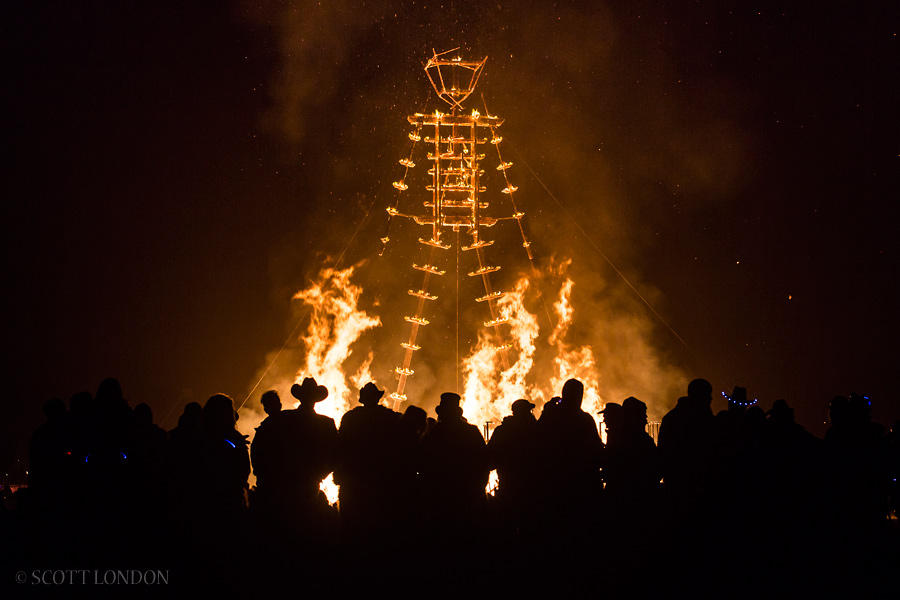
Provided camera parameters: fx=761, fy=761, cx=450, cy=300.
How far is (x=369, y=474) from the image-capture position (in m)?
4.75

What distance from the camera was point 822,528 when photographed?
455 cm

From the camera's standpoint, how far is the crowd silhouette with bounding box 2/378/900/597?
4.52 m

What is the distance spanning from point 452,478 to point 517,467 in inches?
16.6

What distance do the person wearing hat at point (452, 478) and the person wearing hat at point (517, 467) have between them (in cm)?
13

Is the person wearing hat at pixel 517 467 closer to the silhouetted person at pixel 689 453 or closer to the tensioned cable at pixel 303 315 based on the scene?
the silhouetted person at pixel 689 453

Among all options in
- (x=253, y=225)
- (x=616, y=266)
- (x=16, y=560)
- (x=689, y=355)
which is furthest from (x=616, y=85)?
(x=16, y=560)

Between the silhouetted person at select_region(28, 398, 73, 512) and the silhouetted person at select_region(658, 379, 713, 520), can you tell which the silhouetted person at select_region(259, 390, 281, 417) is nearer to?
the silhouetted person at select_region(28, 398, 73, 512)

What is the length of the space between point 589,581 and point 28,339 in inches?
380

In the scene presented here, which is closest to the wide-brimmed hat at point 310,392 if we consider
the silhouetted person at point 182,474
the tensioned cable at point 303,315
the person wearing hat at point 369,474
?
the person wearing hat at point 369,474

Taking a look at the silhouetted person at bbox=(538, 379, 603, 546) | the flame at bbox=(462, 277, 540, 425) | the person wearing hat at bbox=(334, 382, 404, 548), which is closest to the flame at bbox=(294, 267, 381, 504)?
the flame at bbox=(462, 277, 540, 425)

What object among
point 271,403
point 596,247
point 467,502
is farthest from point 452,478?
point 596,247

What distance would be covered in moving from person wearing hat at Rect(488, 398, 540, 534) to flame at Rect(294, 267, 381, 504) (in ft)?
24.2

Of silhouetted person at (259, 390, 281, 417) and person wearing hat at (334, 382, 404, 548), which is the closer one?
person wearing hat at (334, 382, 404, 548)

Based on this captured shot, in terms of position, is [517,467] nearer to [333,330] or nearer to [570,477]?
[570,477]
